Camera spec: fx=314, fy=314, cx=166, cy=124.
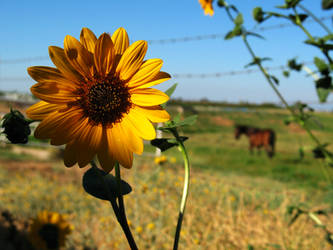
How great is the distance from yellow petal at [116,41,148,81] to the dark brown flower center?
0.06 feet

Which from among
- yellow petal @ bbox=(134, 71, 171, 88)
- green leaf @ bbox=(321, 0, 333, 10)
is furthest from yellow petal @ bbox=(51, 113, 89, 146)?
green leaf @ bbox=(321, 0, 333, 10)

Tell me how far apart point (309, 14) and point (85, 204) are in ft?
5.48

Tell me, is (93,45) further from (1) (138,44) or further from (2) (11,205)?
(2) (11,205)

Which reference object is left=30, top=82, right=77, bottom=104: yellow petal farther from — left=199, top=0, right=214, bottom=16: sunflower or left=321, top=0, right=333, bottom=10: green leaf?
left=199, top=0, right=214, bottom=16: sunflower

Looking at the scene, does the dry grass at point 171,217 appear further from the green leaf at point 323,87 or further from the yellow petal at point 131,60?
the yellow petal at point 131,60

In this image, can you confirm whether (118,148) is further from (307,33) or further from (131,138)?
(307,33)

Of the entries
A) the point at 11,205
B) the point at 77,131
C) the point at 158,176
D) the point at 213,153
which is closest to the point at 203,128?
the point at 213,153

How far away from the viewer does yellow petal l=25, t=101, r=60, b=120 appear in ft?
1.19

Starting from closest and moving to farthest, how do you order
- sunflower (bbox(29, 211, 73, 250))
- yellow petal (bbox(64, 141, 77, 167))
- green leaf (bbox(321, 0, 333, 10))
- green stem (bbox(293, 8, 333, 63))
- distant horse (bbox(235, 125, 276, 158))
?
1. yellow petal (bbox(64, 141, 77, 167))
2. green leaf (bbox(321, 0, 333, 10))
3. green stem (bbox(293, 8, 333, 63))
4. sunflower (bbox(29, 211, 73, 250))
5. distant horse (bbox(235, 125, 276, 158))

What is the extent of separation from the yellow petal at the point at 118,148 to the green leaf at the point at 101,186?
0.03 m

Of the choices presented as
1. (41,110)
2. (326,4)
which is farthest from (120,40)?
(326,4)

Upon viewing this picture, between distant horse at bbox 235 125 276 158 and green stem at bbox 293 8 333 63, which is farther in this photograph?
distant horse at bbox 235 125 276 158

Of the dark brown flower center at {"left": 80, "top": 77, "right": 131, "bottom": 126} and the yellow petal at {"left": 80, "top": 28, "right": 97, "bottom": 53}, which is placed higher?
the yellow petal at {"left": 80, "top": 28, "right": 97, "bottom": 53}

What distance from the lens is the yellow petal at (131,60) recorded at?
386 mm
